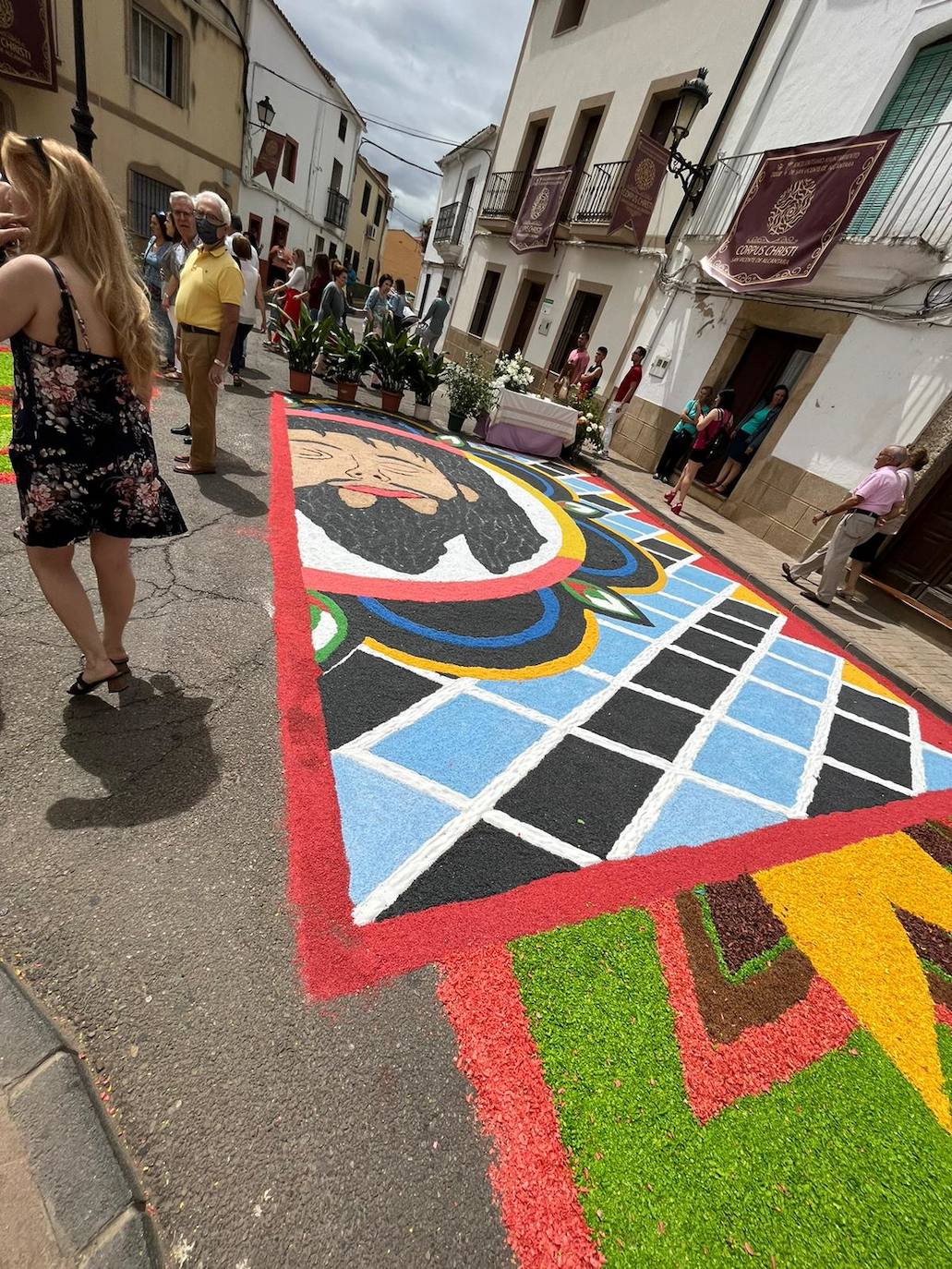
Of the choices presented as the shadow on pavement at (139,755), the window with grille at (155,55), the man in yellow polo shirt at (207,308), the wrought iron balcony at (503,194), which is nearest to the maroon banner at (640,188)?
the wrought iron balcony at (503,194)

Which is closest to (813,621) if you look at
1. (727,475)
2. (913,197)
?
(727,475)

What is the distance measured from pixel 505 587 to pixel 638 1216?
11.0ft

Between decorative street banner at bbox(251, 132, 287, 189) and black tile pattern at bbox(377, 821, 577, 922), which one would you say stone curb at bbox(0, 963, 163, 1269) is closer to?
black tile pattern at bbox(377, 821, 577, 922)

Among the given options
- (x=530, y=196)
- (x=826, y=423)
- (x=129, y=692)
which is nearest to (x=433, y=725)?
(x=129, y=692)

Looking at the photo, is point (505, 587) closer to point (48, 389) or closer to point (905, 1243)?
point (48, 389)

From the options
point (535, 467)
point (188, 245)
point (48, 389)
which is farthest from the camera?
point (535, 467)

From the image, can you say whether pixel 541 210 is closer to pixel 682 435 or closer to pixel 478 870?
pixel 682 435

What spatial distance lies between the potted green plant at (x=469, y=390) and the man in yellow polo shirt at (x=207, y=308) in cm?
475

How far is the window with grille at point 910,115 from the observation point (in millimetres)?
6516

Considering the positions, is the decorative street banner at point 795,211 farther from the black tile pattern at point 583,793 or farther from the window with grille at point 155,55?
the window with grille at point 155,55

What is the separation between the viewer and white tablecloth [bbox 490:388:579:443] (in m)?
8.55

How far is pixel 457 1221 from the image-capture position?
128 cm

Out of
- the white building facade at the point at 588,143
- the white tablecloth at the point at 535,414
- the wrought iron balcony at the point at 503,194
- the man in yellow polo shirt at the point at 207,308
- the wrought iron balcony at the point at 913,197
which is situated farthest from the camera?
the wrought iron balcony at the point at 503,194

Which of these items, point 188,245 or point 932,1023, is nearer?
point 932,1023
